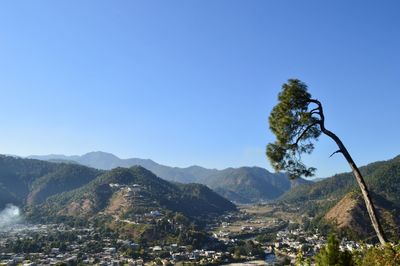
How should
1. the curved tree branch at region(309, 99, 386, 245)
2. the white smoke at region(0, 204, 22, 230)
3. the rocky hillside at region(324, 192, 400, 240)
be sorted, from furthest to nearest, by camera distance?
the white smoke at region(0, 204, 22, 230)
the rocky hillside at region(324, 192, 400, 240)
the curved tree branch at region(309, 99, 386, 245)

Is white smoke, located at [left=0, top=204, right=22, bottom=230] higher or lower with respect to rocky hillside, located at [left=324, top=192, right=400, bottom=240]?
lower

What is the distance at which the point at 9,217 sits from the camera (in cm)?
18250

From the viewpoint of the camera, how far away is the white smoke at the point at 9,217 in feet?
544

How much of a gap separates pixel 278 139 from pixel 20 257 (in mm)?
87629

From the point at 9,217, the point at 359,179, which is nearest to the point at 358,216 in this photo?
the point at 359,179

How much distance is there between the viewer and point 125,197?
18062cm

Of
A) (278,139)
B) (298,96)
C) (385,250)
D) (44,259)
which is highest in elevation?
(298,96)

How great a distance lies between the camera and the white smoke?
544 ft

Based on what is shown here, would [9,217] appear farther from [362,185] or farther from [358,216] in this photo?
[362,185]

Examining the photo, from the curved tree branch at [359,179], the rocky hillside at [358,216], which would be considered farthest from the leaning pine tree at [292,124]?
the rocky hillside at [358,216]

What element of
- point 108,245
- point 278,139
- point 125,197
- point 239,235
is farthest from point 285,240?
point 278,139

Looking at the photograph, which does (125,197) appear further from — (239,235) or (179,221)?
(239,235)

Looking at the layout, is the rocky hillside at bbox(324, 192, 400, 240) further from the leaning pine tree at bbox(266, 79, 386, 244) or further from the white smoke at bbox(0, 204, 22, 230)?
the white smoke at bbox(0, 204, 22, 230)

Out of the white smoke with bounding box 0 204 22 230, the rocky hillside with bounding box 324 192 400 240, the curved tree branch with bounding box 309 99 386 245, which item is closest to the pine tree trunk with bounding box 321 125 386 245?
the curved tree branch with bounding box 309 99 386 245
